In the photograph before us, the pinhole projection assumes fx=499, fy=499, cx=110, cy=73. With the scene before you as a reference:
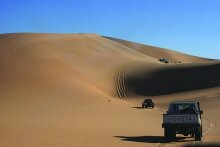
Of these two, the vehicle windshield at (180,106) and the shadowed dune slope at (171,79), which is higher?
the shadowed dune slope at (171,79)

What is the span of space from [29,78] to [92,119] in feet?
63.5

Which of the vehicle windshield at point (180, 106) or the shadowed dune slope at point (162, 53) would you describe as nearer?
the vehicle windshield at point (180, 106)

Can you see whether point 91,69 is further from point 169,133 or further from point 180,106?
point 169,133

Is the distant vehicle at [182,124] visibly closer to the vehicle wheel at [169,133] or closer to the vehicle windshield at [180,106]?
the vehicle wheel at [169,133]

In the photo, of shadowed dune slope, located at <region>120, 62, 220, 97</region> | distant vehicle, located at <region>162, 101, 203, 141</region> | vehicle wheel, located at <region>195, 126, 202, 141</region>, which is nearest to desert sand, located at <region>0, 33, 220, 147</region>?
shadowed dune slope, located at <region>120, 62, 220, 97</region>

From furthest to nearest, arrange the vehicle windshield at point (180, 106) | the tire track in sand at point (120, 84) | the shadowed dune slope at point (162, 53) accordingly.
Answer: the shadowed dune slope at point (162, 53)
the tire track in sand at point (120, 84)
the vehicle windshield at point (180, 106)

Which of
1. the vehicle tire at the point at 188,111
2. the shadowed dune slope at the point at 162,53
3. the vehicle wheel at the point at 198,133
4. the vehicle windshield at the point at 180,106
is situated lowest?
the vehicle wheel at the point at 198,133

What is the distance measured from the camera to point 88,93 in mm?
56281

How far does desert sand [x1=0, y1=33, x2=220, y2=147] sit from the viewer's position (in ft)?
81.7

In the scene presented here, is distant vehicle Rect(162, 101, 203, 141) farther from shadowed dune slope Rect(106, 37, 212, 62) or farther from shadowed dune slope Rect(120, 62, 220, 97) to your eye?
shadowed dune slope Rect(106, 37, 212, 62)

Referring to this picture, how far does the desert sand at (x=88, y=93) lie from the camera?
24906 millimetres

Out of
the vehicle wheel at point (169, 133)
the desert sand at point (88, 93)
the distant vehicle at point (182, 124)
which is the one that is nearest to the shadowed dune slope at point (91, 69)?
the desert sand at point (88, 93)

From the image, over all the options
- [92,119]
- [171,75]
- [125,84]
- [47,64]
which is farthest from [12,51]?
[92,119]

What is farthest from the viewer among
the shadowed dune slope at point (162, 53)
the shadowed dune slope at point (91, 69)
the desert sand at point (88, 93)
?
the shadowed dune slope at point (162, 53)
